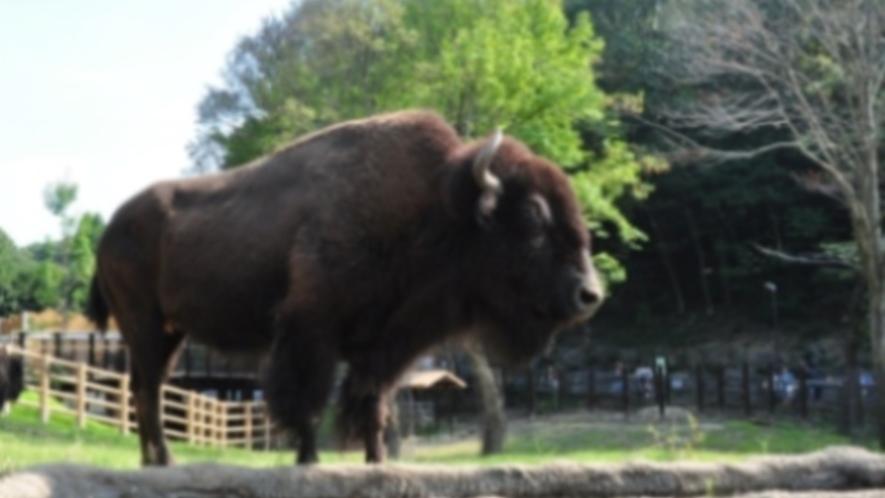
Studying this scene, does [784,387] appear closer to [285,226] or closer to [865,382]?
[865,382]

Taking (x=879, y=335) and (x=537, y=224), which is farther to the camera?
(x=879, y=335)

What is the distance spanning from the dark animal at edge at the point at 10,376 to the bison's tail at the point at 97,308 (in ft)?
16.8

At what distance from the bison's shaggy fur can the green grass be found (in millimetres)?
276

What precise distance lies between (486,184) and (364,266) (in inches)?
25.4

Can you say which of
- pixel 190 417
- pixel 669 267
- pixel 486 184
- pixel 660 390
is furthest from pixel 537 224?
pixel 669 267

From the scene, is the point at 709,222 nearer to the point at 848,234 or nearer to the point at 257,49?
the point at 848,234

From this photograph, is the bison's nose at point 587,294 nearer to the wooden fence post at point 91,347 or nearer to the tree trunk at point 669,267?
the wooden fence post at point 91,347

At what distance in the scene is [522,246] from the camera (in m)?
6.20

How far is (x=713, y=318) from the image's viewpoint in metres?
53.4

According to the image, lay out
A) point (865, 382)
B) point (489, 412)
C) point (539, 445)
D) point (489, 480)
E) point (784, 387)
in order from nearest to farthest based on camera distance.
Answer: point (489, 480) → point (489, 412) → point (539, 445) → point (865, 382) → point (784, 387)

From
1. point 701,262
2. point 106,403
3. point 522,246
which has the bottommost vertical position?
point 106,403

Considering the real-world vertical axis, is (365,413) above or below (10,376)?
below

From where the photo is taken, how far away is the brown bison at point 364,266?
245 inches

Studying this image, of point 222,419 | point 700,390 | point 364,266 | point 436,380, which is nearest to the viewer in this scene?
point 364,266
